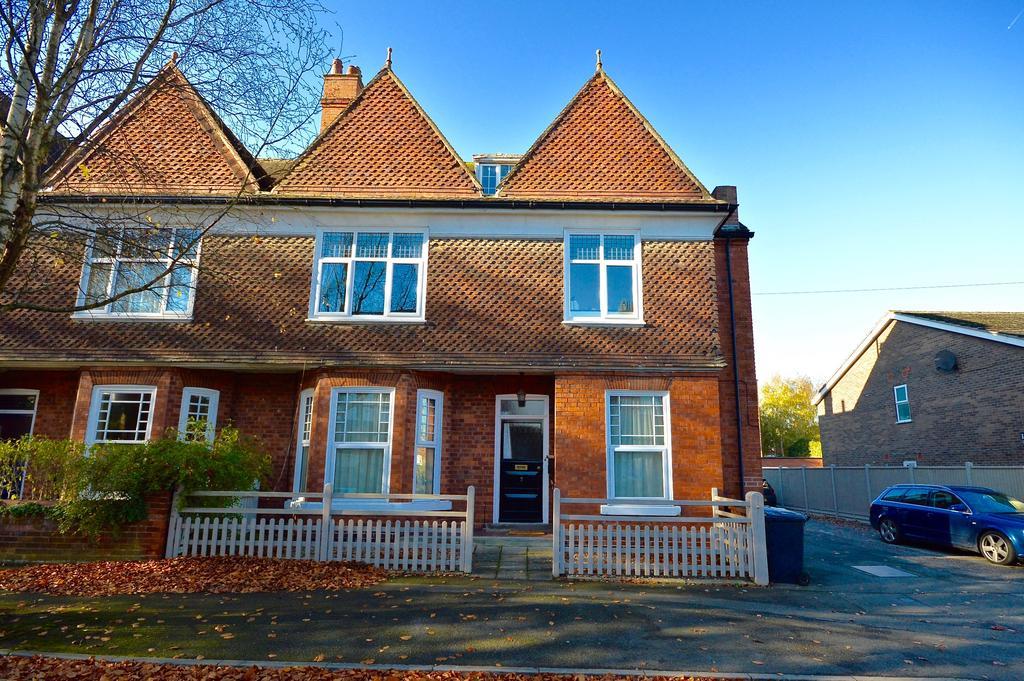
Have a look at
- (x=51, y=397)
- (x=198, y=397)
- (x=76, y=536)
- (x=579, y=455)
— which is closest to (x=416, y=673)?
(x=579, y=455)

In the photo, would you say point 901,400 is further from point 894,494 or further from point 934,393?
point 894,494

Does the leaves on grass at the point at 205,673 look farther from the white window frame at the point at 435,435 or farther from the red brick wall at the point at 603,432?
the white window frame at the point at 435,435

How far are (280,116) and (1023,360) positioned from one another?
69.4 ft

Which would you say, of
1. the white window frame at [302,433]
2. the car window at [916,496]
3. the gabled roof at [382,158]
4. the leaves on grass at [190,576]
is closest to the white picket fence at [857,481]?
the car window at [916,496]

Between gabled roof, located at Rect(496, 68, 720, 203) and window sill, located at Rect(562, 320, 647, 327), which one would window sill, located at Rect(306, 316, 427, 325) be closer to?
window sill, located at Rect(562, 320, 647, 327)

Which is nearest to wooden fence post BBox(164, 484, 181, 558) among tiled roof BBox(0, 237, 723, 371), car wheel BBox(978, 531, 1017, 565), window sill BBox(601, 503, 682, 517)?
tiled roof BBox(0, 237, 723, 371)

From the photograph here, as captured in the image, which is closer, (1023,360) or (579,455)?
(579,455)

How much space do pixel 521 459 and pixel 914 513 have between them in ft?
31.5

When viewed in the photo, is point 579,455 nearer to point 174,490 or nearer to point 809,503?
point 174,490

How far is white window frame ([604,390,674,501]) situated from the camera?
1105cm

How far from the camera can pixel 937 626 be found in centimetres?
724

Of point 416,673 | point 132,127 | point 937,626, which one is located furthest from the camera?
point 132,127

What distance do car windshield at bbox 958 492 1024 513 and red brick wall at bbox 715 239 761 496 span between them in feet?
16.1

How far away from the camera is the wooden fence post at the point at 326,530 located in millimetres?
9256
